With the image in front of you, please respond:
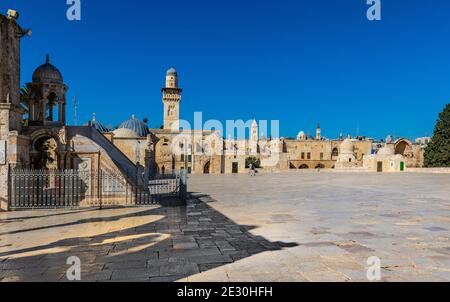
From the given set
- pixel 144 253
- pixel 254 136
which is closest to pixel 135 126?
pixel 144 253

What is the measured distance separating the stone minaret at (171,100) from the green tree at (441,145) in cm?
4257

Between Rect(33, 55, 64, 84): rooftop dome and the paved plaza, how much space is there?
7.05m

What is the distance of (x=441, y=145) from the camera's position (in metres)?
49.8

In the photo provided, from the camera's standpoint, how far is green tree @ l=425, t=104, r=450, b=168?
48941mm

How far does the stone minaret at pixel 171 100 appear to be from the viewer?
6475cm

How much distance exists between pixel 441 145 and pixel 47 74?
52755 mm

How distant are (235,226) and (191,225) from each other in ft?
3.75

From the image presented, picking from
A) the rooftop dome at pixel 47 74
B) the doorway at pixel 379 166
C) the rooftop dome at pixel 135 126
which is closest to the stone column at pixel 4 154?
the rooftop dome at pixel 47 74

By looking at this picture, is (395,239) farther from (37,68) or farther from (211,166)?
(211,166)

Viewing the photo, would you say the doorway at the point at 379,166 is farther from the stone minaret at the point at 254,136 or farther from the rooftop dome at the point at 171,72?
the rooftop dome at the point at 171,72

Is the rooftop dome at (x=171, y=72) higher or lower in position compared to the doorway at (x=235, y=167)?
higher

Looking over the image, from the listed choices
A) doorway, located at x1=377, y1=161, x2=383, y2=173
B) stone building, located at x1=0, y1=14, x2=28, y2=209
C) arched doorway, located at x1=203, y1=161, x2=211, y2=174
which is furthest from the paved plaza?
arched doorway, located at x1=203, y1=161, x2=211, y2=174

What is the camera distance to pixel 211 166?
57125 mm

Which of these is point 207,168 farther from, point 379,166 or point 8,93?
point 8,93
